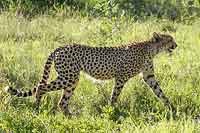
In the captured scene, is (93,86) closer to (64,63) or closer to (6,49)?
(64,63)

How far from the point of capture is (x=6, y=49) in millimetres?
8555

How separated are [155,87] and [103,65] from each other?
68 centimetres

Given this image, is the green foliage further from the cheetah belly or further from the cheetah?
the cheetah belly

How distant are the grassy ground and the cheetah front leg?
0.25 feet

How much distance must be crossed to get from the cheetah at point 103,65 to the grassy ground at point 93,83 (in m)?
0.14

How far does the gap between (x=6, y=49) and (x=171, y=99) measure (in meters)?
2.63

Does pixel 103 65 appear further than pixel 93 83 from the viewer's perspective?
No

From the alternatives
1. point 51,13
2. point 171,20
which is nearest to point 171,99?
point 51,13

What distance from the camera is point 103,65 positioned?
22.5 feet

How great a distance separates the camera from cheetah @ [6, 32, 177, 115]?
6.65m

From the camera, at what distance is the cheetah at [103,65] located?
6.65m

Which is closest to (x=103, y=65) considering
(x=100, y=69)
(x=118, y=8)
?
(x=100, y=69)

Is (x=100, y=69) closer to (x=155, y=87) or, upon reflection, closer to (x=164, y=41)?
(x=155, y=87)

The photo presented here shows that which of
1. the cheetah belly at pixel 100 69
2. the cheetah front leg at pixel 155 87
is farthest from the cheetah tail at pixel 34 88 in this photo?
the cheetah front leg at pixel 155 87
